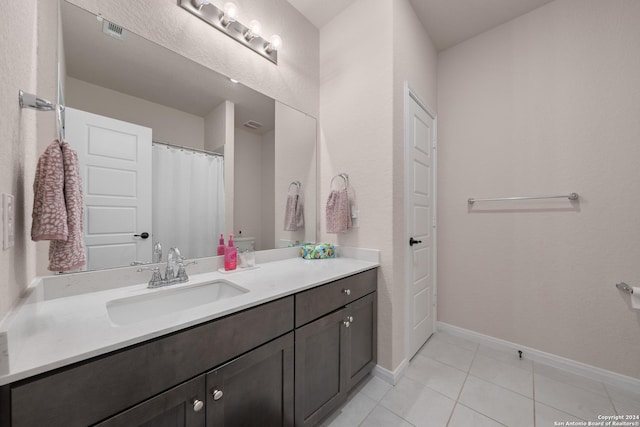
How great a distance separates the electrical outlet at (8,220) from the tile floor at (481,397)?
1.51m

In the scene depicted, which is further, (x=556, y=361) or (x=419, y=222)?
(x=419, y=222)

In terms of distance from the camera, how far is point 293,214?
1.87 meters

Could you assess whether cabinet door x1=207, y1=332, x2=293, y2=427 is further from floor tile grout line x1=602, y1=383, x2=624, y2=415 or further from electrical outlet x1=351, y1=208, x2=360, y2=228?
floor tile grout line x1=602, y1=383, x2=624, y2=415

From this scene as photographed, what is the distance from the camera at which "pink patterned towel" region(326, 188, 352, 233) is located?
1.75 m

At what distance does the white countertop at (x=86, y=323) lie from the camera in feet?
1.76

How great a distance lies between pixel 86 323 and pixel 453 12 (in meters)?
2.87

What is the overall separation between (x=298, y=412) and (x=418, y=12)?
2.80 m

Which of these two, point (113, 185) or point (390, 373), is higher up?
point (113, 185)

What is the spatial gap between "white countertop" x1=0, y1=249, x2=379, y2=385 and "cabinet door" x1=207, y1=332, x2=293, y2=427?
0.20 m

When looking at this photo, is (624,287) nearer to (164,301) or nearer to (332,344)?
(332,344)

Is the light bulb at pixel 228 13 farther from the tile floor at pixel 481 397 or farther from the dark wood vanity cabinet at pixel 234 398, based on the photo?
the tile floor at pixel 481 397

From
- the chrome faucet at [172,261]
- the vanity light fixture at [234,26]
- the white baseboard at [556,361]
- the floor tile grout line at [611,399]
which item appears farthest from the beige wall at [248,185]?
the floor tile grout line at [611,399]

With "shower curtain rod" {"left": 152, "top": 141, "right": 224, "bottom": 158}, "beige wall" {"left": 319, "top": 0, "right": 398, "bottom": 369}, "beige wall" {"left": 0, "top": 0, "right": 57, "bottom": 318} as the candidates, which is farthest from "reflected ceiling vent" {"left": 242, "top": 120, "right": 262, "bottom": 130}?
"beige wall" {"left": 0, "top": 0, "right": 57, "bottom": 318}

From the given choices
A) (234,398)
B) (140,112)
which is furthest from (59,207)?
(234,398)
